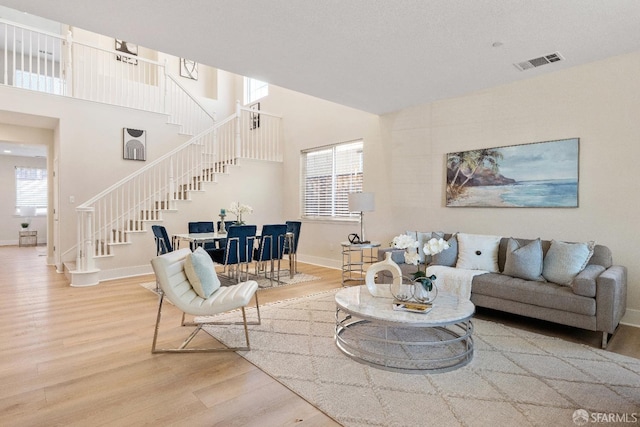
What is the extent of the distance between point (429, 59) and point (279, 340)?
10.9 ft

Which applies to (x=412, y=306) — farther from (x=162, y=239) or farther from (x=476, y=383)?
(x=162, y=239)

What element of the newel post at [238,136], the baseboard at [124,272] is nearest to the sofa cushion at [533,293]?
the baseboard at [124,272]

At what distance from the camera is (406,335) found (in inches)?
125

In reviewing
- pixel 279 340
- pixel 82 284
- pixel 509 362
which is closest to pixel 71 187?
pixel 82 284

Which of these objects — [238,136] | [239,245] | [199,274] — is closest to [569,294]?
[199,274]

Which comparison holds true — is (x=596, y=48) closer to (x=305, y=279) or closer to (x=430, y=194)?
(x=430, y=194)

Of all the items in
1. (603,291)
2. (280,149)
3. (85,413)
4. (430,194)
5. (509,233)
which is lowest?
(85,413)

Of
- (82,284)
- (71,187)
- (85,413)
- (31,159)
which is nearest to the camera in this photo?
→ (85,413)

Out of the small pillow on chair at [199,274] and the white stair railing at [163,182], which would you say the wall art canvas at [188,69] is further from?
the small pillow on chair at [199,274]

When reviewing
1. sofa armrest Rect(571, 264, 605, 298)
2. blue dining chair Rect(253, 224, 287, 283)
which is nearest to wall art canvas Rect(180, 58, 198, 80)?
blue dining chair Rect(253, 224, 287, 283)

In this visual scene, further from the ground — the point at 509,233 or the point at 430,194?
the point at 430,194

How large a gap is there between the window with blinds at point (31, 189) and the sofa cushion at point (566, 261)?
13332 millimetres

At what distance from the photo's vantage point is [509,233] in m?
4.39

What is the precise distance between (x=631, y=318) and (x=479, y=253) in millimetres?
1583
